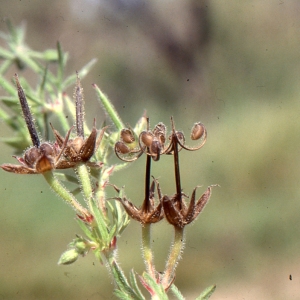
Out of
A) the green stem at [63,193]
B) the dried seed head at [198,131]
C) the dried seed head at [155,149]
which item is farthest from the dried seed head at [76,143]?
the dried seed head at [198,131]

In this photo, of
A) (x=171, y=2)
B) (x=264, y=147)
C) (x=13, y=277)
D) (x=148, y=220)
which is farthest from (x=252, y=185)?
(x=148, y=220)

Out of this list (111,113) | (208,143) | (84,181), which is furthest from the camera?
(208,143)

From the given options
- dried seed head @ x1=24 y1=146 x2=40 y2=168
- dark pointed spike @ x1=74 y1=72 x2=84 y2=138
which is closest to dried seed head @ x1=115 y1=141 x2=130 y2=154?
dark pointed spike @ x1=74 y1=72 x2=84 y2=138

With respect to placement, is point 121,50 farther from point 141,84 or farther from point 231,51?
point 231,51

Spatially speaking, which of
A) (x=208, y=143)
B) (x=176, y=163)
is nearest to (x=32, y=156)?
(x=176, y=163)

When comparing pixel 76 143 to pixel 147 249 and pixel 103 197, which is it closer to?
pixel 103 197

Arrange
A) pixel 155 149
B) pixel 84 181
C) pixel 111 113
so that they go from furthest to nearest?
1. pixel 111 113
2. pixel 84 181
3. pixel 155 149

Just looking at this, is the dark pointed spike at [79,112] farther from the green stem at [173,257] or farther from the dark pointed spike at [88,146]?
the green stem at [173,257]
